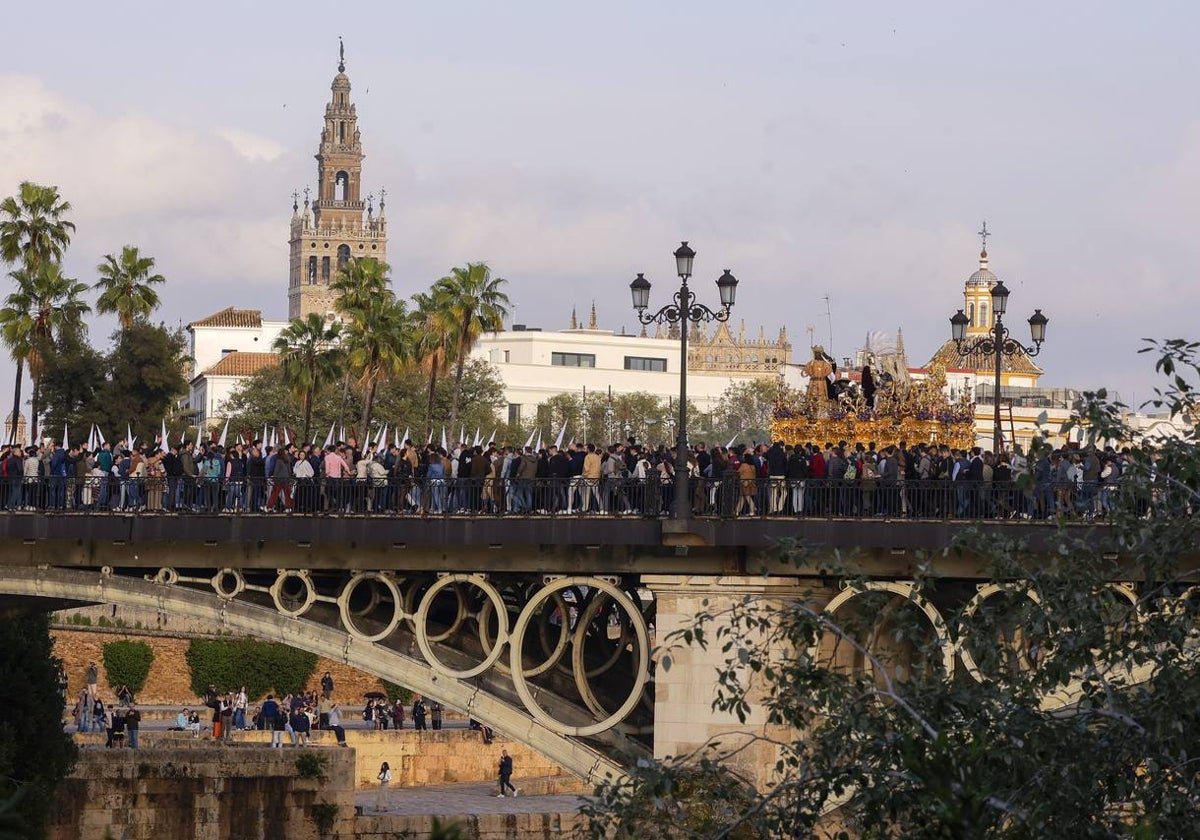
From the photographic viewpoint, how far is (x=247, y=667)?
6819 cm

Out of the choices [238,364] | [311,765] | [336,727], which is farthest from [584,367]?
[311,765]

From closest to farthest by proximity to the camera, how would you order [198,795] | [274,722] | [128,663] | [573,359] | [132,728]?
1. [198,795]
2. [132,728]
3. [274,722]
4. [128,663]
5. [573,359]

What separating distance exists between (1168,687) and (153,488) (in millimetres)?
17030

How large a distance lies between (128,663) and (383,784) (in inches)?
592

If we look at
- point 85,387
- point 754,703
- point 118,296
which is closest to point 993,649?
point 754,703

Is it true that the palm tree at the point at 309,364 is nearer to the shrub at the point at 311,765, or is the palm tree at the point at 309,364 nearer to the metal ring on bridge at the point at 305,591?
the shrub at the point at 311,765

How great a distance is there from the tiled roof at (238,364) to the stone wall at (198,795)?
9423cm

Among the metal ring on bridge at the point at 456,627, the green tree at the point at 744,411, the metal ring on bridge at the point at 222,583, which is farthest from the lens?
the green tree at the point at 744,411

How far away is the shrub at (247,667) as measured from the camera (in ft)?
223

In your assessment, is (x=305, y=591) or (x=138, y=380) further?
(x=138, y=380)

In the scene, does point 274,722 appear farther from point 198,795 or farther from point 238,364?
point 238,364

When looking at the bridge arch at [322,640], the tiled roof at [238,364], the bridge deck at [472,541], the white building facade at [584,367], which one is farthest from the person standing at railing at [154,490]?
the tiled roof at [238,364]

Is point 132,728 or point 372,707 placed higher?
point 132,728

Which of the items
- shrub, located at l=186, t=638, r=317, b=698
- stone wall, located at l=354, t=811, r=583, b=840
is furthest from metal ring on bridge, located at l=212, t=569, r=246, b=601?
shrub, located at l=186, t=638, r=317, b=698
